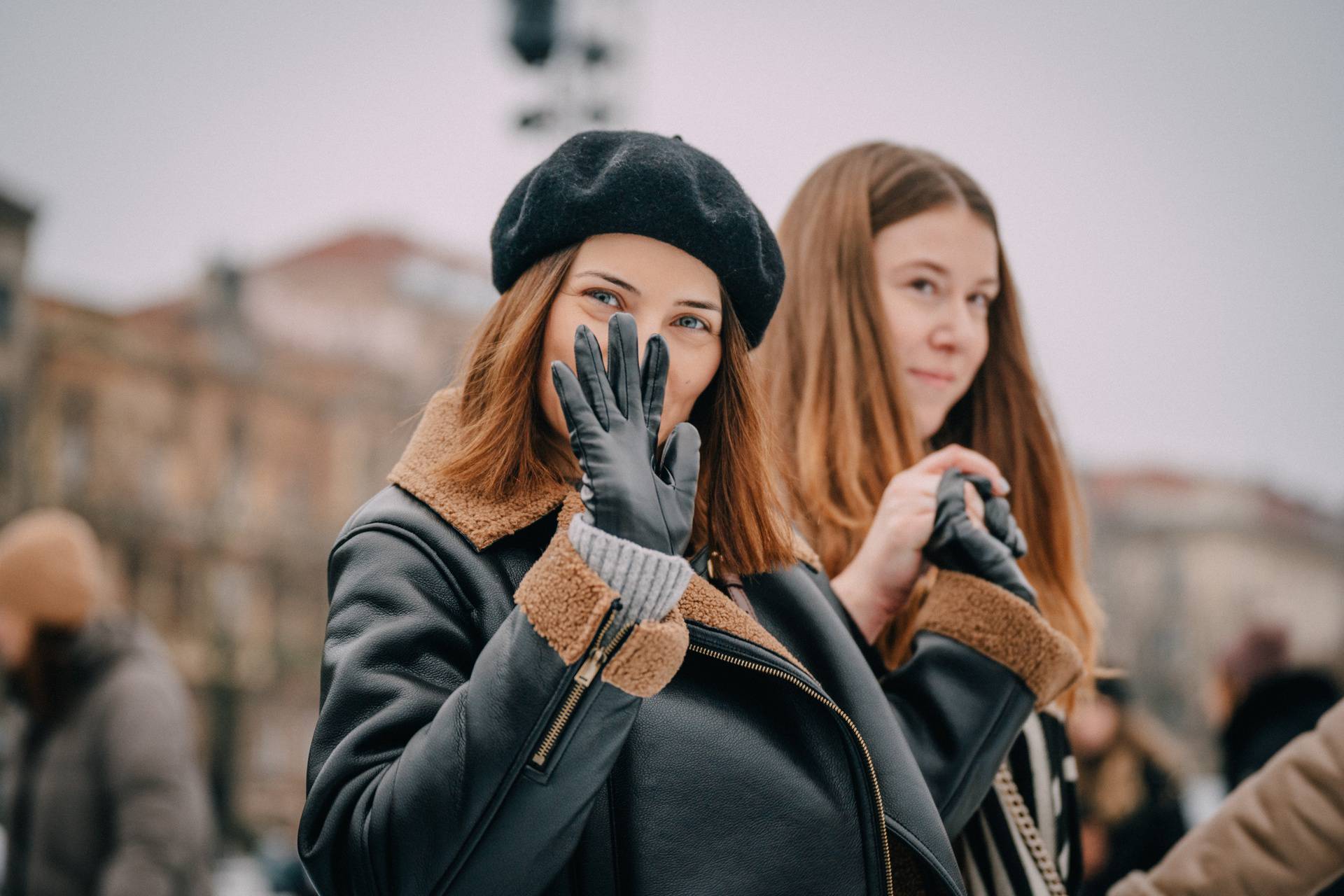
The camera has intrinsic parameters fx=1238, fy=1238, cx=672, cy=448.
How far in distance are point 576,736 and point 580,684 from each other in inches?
2.1

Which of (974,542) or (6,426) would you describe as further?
(6,426)

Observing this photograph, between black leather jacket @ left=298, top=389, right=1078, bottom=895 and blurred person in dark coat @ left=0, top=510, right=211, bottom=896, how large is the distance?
2.47 meters

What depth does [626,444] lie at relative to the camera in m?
1.31

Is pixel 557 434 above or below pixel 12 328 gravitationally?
above

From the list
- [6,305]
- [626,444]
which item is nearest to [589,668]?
[626,444]

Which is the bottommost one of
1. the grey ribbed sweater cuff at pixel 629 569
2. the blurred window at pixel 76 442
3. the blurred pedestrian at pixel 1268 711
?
the blurred window at pixel 76 442

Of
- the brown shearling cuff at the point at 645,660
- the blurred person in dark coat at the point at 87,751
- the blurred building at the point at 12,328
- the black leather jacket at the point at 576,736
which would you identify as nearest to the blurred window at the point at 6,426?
the blurred building at the point at 12,328

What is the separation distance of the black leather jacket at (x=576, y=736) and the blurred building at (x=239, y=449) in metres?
30.0

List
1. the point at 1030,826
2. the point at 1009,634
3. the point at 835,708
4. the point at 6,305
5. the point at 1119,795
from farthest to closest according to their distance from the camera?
the point at 6,305 < the point at 1119,795 < the point at 1030,826 < the point at 1009,634 < the point at 835,708

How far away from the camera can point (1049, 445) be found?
2307mm

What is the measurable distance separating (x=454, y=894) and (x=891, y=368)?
1.21m

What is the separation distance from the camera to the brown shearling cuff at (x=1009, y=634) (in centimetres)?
180

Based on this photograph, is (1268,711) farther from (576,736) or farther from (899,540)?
(576,736)

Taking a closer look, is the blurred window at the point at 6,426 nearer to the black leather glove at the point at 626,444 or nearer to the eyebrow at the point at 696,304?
the eyebrow at the point at 696,304
